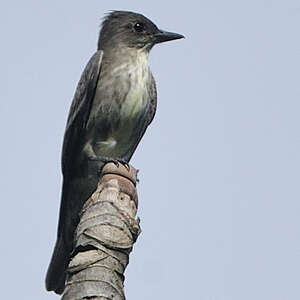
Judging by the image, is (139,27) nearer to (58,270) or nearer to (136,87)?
(136,87)

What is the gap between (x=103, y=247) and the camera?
214 inches

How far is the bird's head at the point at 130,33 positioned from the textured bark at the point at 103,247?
12.7 feet

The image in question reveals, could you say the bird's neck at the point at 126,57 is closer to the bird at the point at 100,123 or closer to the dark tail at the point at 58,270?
the bird at the point at 100,123

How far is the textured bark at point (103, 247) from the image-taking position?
5117 mm

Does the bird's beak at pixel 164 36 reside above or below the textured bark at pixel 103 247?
above

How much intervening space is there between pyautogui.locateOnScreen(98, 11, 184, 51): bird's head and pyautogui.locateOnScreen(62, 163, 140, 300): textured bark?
3.87 meters

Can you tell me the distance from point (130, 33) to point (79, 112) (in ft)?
4.19

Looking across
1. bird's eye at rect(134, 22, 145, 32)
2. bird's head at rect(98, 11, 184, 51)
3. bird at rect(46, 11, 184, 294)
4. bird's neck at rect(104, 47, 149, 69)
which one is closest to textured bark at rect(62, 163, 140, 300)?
bird at rect(46, 11, 184, 294)

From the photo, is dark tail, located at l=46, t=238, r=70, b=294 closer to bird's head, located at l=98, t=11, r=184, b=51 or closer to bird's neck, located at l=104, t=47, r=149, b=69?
bird's neck, located at l=104, t=47, r=149, b=69

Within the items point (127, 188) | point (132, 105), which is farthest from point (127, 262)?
point (132, 105)

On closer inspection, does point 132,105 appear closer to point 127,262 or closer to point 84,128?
point 84,128

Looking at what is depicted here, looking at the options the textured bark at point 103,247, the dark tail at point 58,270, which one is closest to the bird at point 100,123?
the dark tail at point 58,270

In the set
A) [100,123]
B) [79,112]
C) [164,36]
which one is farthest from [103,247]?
[164,36]

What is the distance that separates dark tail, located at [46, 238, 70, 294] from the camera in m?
7.81
